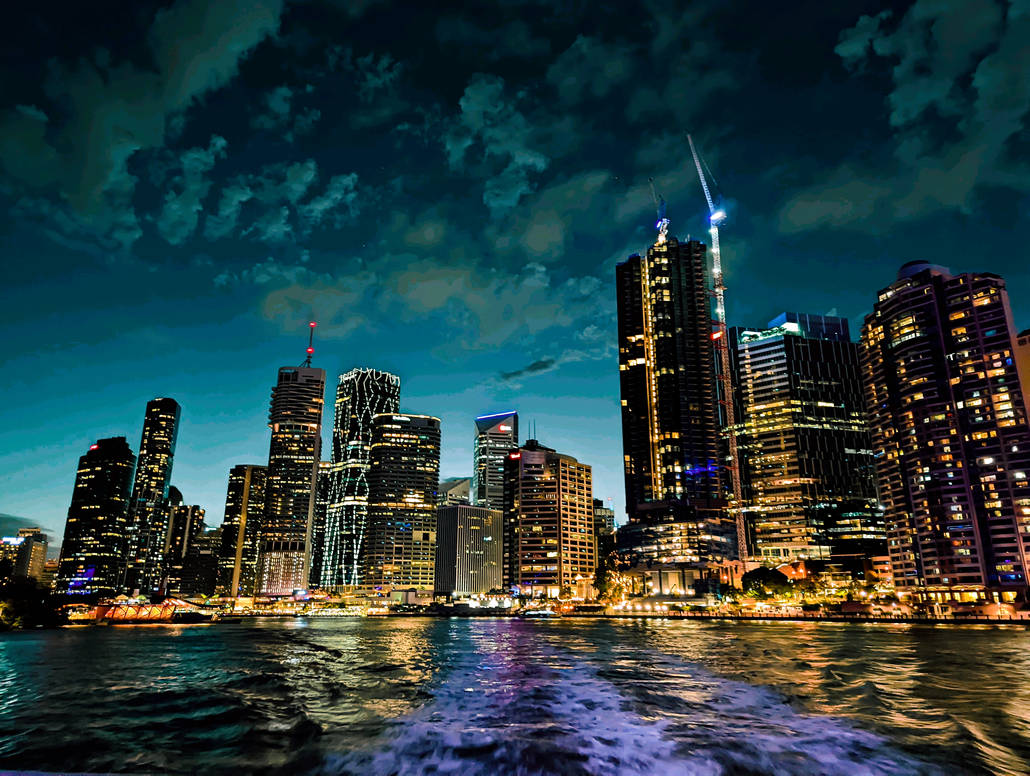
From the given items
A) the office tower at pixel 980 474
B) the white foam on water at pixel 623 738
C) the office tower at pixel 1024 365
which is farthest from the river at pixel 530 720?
the office tower at pixel 1024 365

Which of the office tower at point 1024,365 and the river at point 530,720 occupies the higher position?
the office tower at point 1024,365

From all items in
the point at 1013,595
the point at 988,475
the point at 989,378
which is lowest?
the point at 1013,595

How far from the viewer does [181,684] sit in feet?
123

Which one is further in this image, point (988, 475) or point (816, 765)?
point (988, 475)

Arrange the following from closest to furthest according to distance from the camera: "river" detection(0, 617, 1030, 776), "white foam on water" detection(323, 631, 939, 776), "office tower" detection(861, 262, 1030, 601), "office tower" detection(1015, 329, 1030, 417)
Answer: "white foam on water" detection(323, 631, 939, 776) → "river" detection(0, 617, 1030, 776) → "office tower" detection(861, 262, 1030, 601) → "office tower" detection(1015, 329, 1030, 417)

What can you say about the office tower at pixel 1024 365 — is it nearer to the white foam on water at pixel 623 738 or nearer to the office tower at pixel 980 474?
the office tower at pixel 980 474

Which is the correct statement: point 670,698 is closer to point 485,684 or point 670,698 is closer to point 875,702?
point 875,702

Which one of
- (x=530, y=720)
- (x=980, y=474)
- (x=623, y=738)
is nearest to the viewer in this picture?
(x=623, y=738)

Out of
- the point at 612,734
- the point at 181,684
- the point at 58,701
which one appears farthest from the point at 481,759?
the point at 181,684

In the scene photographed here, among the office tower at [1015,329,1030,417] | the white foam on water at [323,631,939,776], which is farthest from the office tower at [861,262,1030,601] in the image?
the white foam on water at [323,631,939,776]

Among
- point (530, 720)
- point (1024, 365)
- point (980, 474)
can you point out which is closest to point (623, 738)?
point (530, 720)

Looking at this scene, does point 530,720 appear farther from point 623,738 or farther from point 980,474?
point 980,474

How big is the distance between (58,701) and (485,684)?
21.5 metres

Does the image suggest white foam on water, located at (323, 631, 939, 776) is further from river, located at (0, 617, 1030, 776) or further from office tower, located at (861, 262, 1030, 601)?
office tower, located at (861, 262, 1030, 601)
